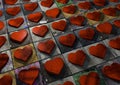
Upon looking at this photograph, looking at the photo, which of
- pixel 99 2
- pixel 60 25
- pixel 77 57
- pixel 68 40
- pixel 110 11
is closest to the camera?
pixel 77 57

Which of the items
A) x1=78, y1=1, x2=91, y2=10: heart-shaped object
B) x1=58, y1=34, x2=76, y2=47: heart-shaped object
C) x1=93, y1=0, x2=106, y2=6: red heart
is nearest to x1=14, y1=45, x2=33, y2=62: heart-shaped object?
x1=58, y1=34, x2=76, y2=47: heart-shaped object

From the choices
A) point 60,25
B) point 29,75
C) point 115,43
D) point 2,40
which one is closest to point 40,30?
point 60,25

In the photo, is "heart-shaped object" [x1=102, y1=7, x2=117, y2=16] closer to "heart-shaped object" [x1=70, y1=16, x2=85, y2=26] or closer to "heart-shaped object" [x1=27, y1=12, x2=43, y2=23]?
"heart-shaped object" [x1=70, y1=16, x2=85, y2=26]

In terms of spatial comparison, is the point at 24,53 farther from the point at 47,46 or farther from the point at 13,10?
the point at 13,10

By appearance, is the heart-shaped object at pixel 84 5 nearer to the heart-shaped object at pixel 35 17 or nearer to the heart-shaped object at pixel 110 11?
the heart-shaped object at pixel 110 11

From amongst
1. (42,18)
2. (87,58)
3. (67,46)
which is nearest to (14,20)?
(42,18)

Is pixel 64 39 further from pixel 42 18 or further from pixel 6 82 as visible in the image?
pixel 6 82
